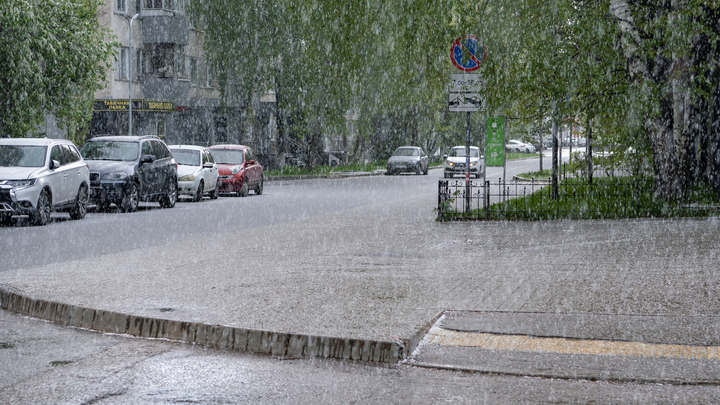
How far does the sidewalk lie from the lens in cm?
725

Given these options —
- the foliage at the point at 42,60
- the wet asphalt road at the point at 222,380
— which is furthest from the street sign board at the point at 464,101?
the foliage at the point at 42,60

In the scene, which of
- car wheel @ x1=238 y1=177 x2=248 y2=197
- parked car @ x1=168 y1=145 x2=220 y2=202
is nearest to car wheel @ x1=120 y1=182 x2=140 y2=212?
parked car @ x1=168 y1=145 x2=220 y2=202

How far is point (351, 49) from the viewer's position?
1675 cm

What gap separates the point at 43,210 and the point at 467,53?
9028 millimetres

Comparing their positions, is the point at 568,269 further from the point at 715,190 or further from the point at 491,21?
the point at 715,190

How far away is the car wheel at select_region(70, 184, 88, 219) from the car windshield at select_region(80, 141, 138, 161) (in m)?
3.10

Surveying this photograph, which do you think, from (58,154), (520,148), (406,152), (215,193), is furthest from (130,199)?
(520,148)

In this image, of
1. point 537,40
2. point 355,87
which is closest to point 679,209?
point 537,40

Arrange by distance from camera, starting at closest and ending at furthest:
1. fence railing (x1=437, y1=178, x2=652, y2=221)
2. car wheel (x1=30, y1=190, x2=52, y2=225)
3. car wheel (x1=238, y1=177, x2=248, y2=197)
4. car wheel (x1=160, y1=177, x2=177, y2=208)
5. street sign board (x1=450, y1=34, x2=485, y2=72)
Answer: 1. street sign board (x1=450, y1=34, x2=485, y2=72)
2. fence railing (x1=437, y1=178, x2=652, y2=221)
3. car wheel (x1=30, y1=190, x2=52, y2=225)
4. car wheel (x1=160, y1=177, x2=177, y2=208)
5. car wheel (x1=238, y1=177, x2=248, y2=197)

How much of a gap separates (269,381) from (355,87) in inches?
1495

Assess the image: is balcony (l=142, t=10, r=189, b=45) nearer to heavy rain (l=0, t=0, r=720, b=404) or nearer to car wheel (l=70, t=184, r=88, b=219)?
heavy rain (l=0, t=0, r=720, b=404)

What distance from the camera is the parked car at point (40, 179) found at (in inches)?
730

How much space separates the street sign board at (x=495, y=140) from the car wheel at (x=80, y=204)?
8939mm

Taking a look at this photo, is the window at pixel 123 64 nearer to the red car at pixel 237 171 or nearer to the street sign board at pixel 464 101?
the red car at pixel 237 171
